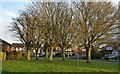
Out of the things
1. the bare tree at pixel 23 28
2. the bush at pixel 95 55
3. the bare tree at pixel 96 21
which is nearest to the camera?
the bare tree at pixel 96 21

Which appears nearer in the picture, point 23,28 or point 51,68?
point 51,68

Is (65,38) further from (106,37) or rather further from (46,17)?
(106,37)

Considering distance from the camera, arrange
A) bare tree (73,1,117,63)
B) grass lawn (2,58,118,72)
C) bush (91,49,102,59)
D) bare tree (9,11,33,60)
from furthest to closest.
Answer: bush (91,49,102,59)
bare tree (9,11,33,60)
bare tree (73,1,117,63)
grass lawn (2,58,118,72)

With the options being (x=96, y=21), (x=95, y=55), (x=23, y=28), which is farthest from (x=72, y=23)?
(x=95, y=55)

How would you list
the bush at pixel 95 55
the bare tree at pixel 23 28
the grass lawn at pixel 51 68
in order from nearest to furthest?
the grass lawn at pixel 51 68
the bare tree at pixel 23 28
the bush at pixel 95 55

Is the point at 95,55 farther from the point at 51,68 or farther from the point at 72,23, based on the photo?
the point at 51,68

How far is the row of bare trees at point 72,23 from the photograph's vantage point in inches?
1391

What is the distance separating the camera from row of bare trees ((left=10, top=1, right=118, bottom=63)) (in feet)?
116

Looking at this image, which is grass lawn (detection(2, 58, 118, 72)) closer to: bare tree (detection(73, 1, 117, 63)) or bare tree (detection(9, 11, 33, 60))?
bare tree (detection(73, 1, 117, 63))

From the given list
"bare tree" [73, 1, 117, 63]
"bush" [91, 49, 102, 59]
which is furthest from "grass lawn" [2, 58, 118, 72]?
"bush" [91, 49, 102, 59]

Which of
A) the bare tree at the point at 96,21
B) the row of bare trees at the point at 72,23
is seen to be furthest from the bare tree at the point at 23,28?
the bare tree at the point at 96,21

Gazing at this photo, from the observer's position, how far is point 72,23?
38000mm

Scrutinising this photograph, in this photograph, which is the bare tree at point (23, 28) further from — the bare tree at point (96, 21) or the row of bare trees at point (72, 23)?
the bare tree at point (96, 21)


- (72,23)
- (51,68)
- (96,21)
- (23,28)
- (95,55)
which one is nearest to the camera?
(51,68)
